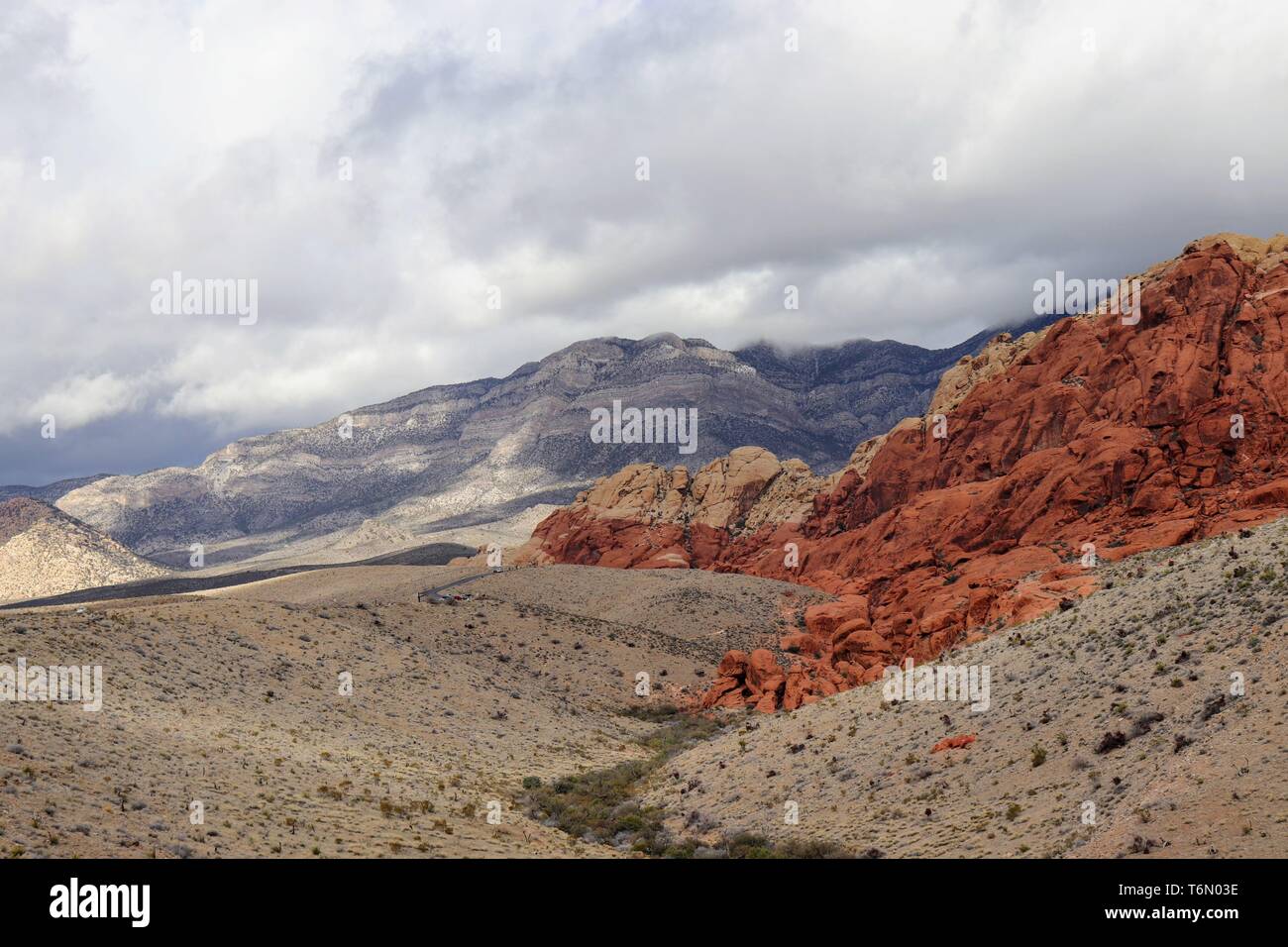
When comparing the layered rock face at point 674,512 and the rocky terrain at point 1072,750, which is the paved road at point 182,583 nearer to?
the layered rock face at point 674,512

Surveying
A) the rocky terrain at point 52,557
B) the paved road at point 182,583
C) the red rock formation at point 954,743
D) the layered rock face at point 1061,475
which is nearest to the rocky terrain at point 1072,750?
the red rock formation at point 954,743

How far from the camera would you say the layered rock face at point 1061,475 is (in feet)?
167

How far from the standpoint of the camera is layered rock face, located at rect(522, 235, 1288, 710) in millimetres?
50969

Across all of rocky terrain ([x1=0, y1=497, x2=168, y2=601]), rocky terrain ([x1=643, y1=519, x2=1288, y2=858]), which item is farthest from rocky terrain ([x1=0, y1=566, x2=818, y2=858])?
rocky terrain ([x1=0, y1=497, x2=168, y2=601])

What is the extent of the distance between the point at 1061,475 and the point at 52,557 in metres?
175

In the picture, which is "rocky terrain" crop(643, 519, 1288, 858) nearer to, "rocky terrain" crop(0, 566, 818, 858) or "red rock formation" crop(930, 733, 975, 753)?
"red rock formation" crop(930, 733, 975, 753)

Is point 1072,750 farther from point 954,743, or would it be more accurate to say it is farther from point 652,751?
point 652,751

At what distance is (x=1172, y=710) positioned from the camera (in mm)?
21953

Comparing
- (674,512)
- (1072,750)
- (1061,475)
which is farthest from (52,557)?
(1072,750)

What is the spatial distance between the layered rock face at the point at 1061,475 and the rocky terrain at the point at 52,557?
136m

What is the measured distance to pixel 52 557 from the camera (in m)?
175

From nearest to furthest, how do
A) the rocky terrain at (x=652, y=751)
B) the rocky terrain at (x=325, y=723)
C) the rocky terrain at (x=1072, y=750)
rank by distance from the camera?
the rocky terrain at (x=1072, y=750) < the rocky terrain at (x=652, y=751) < the rocky terrain at (x=325, y=723)

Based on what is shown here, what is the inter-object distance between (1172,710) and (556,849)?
581 inches

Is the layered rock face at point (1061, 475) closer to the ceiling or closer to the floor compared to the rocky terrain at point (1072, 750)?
closer to the ceiling
